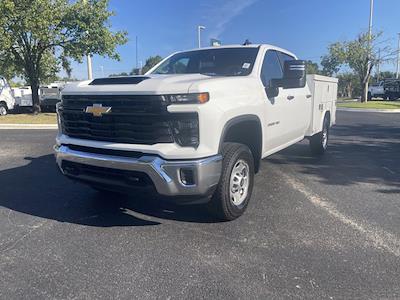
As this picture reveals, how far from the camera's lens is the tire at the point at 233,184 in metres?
3.91

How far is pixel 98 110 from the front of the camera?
3.88m

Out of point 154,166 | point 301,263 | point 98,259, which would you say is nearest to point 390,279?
point 301,263

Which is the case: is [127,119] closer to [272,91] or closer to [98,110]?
[98,110]

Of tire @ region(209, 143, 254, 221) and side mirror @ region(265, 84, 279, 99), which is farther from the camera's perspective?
side mirror @ region(265, 84, 279, 99)

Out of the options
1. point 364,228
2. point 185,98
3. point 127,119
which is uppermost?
point 185,98

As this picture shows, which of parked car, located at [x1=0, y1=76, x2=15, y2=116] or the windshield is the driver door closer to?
the windshield

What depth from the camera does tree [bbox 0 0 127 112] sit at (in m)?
15.0

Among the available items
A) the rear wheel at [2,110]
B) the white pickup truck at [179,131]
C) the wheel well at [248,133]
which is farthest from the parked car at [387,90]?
the wheel well at [248,133]

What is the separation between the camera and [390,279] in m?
3.03

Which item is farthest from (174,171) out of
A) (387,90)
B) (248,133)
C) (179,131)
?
(387,90)

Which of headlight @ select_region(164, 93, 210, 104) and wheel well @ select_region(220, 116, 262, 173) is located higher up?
headlight @ select_region(164, 93, 210, 104)

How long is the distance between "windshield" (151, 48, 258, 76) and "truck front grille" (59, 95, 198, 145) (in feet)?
4.93

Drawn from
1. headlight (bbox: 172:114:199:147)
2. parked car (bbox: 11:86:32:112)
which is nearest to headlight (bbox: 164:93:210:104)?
headlight (bbox: 172:114:199:147)

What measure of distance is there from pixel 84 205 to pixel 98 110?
5.00 feet
